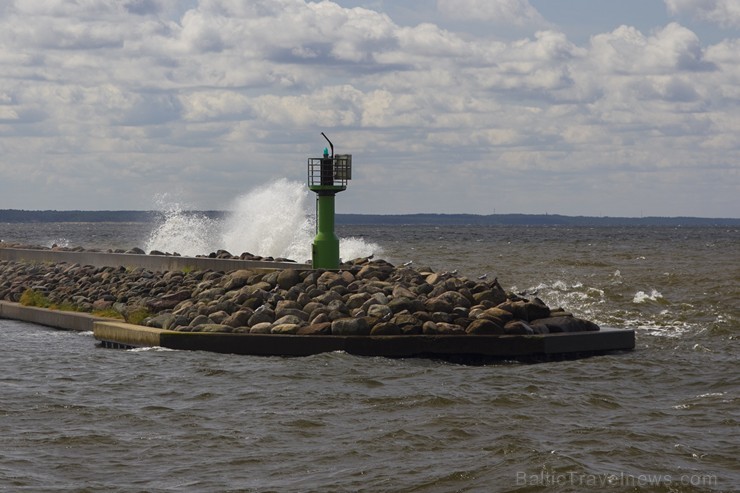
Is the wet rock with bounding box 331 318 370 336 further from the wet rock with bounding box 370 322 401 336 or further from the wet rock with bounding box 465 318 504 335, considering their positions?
the wet rock with bounding box 465 318 504 335

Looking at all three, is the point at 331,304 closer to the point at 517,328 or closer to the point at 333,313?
the point at 333,313

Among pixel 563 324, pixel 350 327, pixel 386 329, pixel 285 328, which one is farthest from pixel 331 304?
pixel 563 324

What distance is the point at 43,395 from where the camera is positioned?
502 inches

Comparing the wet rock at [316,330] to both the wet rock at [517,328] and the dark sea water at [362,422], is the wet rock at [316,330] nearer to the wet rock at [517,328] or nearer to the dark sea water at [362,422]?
the dark sea water at [362,422]

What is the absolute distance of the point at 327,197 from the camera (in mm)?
19438

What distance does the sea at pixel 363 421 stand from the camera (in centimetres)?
917

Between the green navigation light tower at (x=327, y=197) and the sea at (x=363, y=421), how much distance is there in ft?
14.1

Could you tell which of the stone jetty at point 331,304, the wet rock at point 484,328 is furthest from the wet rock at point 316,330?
the wet rock at point 484,328

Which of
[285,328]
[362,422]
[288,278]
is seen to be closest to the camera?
[362,422]

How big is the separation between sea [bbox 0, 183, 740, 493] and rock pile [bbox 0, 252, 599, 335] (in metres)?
0.75

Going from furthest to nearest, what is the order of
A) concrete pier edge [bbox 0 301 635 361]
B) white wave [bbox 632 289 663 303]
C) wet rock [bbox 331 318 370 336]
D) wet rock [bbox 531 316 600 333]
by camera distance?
white wave [bbox 632 289 663 303]
wet rock [bbox 531 316 600 333]
wet rock [bbox 331 318 370 336]
concrete pier edge [bbox 0 301 635 361]

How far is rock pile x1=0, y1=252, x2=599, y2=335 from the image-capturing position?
15.8 metres

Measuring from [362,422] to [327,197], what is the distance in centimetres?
866

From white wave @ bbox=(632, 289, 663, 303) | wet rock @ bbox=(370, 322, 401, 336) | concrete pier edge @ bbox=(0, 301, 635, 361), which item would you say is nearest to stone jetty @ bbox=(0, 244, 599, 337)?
wet rock @ bbox=(370, 322, 401, 336)
